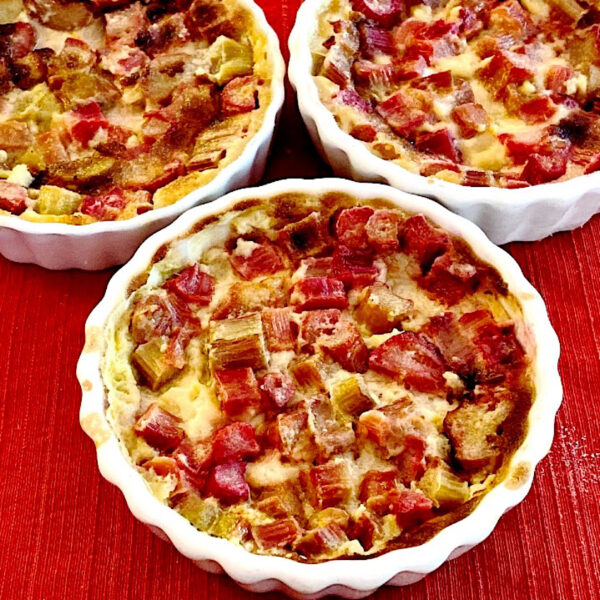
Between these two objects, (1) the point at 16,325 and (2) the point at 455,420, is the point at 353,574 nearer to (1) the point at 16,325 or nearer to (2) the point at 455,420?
(2) the point at 455,420

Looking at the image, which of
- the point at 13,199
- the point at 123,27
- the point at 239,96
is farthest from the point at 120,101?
the point at 13,199

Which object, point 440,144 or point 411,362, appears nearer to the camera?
point 411,362

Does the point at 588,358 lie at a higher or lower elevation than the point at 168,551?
higher

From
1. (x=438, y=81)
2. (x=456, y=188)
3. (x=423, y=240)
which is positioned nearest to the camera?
(x=423, y=240)

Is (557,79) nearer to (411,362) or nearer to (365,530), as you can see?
(411,362)

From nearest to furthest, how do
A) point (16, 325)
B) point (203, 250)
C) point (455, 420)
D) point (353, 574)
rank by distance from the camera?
1. point (353, 574)
2. point (455, 420)
3. point (203, 250)
4. point (16, 325)

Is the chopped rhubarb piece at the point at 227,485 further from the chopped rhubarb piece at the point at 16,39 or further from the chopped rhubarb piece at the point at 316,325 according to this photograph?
the chopped rhubarb piece at the point at 16,39

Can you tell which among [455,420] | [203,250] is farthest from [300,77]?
[455,420]
